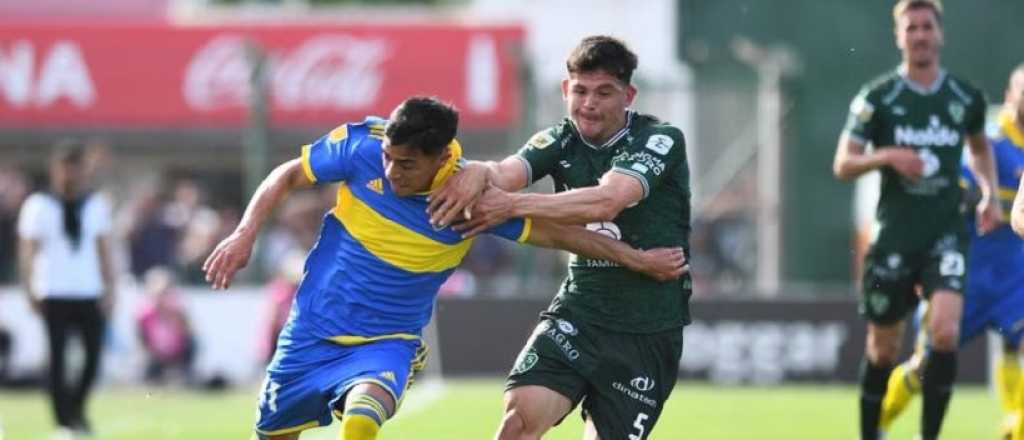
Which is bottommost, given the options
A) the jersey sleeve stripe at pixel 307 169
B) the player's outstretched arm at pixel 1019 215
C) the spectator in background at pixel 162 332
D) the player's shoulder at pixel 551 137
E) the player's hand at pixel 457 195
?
the spectator in background at pixel 162 332

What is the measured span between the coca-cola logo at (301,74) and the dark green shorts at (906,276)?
14.8 metres

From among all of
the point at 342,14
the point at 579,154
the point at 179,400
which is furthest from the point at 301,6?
the point at 579,154

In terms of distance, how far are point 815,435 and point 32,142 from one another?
52.3ft

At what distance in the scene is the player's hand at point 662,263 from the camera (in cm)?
781

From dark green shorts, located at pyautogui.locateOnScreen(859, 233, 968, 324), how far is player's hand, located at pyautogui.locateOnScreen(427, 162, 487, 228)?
11.6 feet

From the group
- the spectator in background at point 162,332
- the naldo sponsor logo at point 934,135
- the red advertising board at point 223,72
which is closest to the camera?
the naldo sponsor logo at point 934,135

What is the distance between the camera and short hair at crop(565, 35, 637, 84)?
7727mm

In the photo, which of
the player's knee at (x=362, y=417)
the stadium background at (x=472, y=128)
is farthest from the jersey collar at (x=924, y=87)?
the stadium background at (x=472, y=128)

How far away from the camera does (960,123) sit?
10.4 metres

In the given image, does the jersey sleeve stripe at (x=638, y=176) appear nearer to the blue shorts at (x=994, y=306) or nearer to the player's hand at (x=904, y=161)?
the player's hand at (x=904, y=161)

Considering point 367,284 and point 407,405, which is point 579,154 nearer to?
point 367,284

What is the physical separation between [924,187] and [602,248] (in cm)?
322

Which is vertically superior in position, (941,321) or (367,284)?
(367,284)

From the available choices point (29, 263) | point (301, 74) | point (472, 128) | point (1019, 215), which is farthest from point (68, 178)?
point (301, 74)
